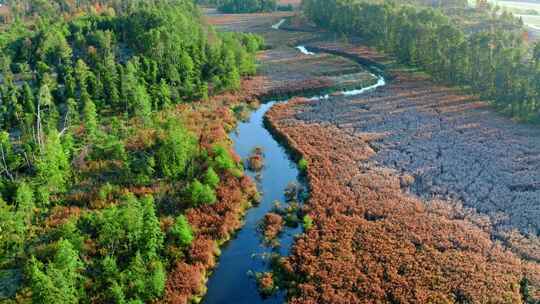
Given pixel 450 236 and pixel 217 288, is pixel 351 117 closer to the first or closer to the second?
pixel 450 236

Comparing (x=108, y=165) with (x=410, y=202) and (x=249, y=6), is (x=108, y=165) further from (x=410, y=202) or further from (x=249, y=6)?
(x=249, y=6)

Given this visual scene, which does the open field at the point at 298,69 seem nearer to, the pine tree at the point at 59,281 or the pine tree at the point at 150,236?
the pine tree at the point at 150,236

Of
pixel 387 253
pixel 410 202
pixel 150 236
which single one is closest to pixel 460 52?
pixel 410 202

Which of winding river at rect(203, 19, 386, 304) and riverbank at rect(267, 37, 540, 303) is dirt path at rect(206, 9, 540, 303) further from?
winding river at rect(203, 19, 386, 304)

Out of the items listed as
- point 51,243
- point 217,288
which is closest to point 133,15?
point 51,243

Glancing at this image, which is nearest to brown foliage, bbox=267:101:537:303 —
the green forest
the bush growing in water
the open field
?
the bush growing in water

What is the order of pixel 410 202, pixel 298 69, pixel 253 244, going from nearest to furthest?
pixel 253 244, pixel 410 202, pixel 298 69
